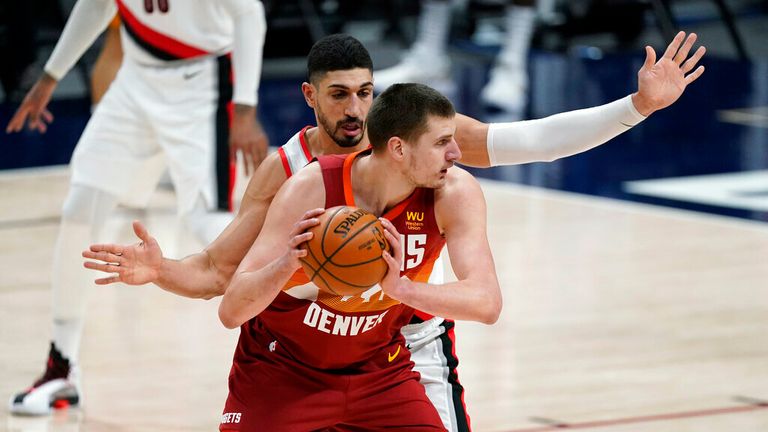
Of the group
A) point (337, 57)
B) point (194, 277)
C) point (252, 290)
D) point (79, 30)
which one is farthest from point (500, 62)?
point (252, 290)

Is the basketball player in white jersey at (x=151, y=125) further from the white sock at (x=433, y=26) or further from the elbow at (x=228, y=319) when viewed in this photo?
the white sock at (x=433, y=26)

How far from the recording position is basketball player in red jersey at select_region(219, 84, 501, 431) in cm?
379

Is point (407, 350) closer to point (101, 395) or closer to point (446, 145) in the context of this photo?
point (446, 145)

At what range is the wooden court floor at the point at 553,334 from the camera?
5.61 meters

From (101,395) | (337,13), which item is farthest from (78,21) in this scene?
(337,13)

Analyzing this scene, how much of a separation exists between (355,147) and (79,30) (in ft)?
6.47

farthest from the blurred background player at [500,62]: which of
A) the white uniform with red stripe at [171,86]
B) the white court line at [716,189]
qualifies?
the white uniform with red stripe at [171,86]

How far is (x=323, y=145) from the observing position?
4371 millimetres

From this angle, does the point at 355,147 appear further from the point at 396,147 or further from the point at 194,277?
the point at 194,277

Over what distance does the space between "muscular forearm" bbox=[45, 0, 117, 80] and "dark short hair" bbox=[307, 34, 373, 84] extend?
1.70m

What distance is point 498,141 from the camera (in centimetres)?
475

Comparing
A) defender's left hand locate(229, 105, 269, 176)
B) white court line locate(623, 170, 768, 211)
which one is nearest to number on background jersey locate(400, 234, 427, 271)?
defender's left hand locate(229, 105, 269, 176)

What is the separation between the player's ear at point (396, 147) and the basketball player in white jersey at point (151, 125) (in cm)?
185

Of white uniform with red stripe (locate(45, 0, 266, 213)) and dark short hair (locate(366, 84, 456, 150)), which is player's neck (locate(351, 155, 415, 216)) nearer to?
dark short hair (locate(366, 84, 456, 150))
